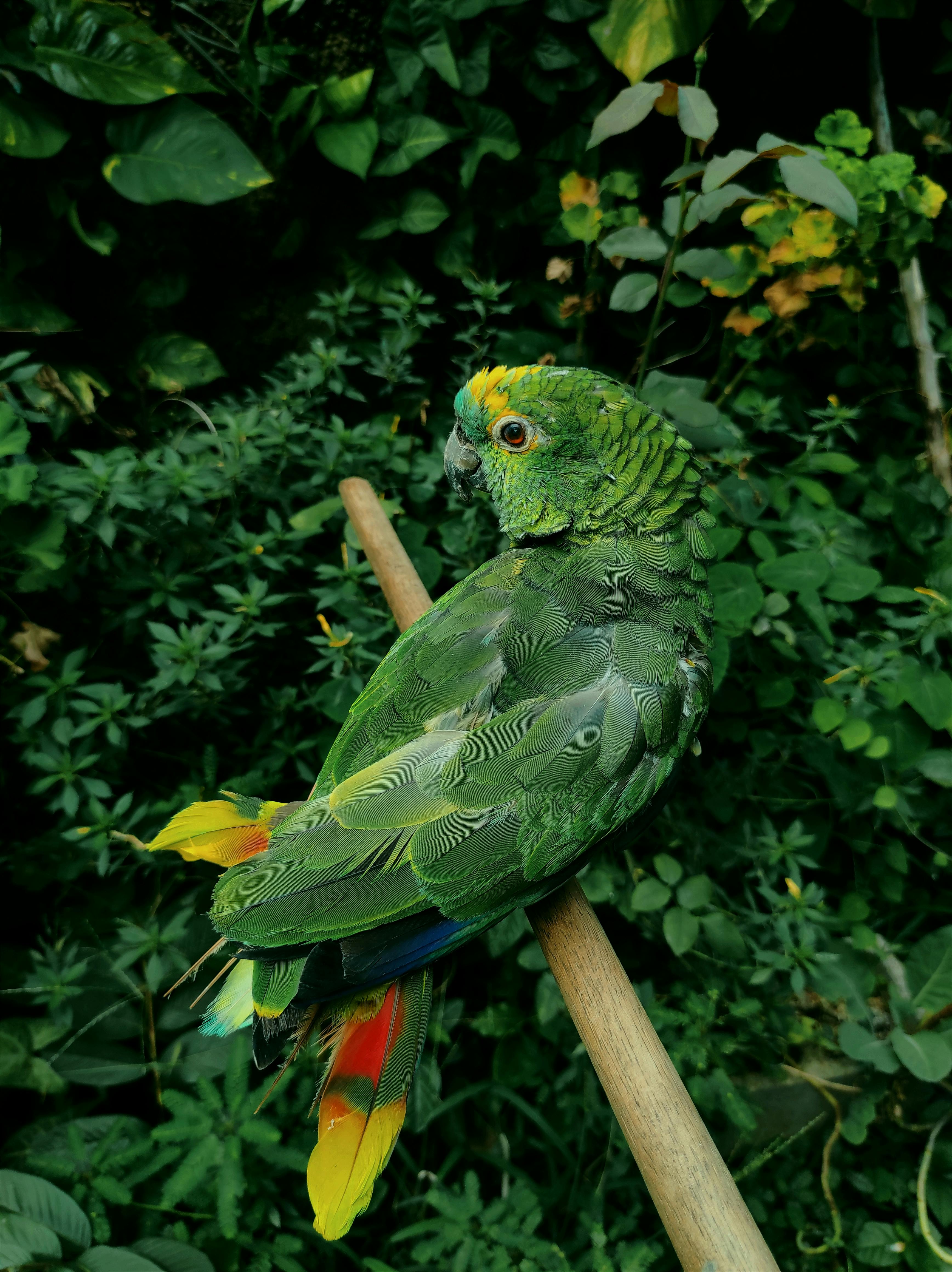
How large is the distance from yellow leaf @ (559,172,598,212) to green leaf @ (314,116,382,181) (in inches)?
12.6

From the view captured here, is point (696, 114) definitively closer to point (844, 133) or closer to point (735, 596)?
point (844, 133)

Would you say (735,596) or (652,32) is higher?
(652,32)

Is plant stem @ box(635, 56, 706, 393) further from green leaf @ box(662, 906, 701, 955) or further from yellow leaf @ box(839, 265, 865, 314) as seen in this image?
green leaf @ box(662, 906, 701, 955)

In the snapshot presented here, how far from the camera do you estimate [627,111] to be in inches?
42.5

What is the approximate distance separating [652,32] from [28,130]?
3.59ft

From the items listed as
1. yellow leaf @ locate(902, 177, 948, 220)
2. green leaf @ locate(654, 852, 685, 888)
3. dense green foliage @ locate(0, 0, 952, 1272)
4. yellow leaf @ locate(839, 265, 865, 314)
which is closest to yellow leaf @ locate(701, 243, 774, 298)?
dense green foliage @ locate(0, 0, 952, 1272)

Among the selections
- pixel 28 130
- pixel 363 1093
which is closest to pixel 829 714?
pixel 363 1093

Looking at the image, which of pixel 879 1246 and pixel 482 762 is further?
pixel 879 1246

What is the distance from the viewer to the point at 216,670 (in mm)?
1328

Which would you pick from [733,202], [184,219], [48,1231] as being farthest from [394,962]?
[184,219]

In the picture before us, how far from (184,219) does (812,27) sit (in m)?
1.33

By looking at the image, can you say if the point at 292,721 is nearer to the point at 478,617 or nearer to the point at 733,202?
the point at 478,617

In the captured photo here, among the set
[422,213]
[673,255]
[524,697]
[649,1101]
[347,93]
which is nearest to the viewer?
[649,1101]

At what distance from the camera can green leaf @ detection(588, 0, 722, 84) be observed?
143 cm
